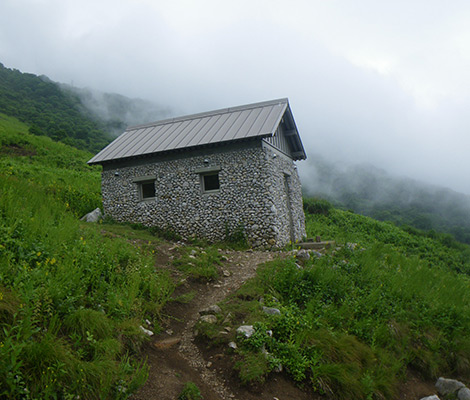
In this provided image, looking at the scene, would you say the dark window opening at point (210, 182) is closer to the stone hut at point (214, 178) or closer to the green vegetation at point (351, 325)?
the stone hut at point (214, 178)

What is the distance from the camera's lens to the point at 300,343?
17.0ft

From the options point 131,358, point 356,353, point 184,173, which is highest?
point 184,173

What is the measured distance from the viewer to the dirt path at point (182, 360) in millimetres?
4020

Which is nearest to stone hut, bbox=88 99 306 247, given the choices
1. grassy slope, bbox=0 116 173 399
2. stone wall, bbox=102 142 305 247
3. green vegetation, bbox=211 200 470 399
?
stone wall, bbox=102 142 305 247

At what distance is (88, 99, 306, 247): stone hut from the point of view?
1272 cm

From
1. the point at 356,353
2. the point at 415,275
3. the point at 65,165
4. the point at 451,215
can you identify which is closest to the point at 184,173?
the point at 415,275

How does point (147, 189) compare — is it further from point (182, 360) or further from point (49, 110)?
point (49, 110)

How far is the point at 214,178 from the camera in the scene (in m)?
13.7

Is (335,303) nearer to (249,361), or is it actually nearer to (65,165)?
(249,361)

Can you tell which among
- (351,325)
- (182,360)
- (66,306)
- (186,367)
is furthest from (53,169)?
(351,325)

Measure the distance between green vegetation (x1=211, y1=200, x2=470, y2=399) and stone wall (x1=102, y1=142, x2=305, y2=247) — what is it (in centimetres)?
355

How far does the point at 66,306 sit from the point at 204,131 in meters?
11.1

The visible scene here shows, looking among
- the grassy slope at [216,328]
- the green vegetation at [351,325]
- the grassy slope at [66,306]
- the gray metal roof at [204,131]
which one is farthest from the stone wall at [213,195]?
the grassy slope at [66,306]

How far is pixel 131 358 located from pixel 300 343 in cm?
258
